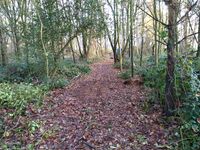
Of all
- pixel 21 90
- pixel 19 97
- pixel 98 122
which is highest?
pixel 21 90

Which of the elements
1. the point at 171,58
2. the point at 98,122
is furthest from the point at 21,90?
the point at 171,58

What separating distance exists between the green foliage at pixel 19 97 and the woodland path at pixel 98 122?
497 mm

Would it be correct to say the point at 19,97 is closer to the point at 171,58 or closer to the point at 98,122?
the point at 98,122

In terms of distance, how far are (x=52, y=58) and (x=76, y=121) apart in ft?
24.1

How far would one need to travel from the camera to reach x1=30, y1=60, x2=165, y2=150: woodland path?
6484 mm

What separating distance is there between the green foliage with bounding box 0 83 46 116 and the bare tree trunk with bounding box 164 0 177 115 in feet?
14.8

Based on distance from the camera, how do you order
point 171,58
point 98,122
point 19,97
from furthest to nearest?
point 19,97 → point 98,122 → point 171,58

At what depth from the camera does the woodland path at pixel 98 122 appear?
6484 millimetres

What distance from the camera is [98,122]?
774 centimetres

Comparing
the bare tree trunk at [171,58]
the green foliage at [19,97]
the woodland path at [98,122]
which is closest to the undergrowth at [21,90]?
the green foliage at [19,97]

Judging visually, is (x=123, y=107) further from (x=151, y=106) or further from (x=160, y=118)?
(x=160, y=118)

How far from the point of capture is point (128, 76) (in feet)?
50.2

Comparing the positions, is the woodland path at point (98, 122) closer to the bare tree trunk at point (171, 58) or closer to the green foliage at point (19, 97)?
the green foliage at point (19, 97)

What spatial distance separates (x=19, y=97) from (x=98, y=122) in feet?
10.4
